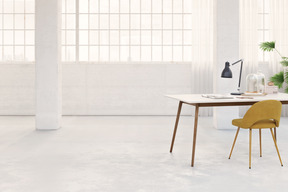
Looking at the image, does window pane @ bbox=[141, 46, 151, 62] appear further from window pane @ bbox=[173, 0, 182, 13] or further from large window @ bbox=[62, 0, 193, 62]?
window pane @ bbox=[173, 0, 182, 13]

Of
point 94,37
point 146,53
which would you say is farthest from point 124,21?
point 146,53

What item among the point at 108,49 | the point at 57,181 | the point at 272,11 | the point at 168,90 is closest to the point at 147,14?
the point at 108,49

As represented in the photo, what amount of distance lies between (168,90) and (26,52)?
12.8 feet

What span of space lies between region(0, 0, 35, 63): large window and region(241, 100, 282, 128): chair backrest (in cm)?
685

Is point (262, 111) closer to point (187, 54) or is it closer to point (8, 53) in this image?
point (187, 54)

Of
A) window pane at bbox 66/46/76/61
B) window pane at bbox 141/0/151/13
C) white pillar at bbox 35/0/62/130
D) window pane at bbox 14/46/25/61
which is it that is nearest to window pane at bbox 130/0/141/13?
window pane at bbox 141/0/151/13

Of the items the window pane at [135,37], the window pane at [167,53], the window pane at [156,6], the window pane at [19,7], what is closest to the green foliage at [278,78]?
the window pane at [167,53]

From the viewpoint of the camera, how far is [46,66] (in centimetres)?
648

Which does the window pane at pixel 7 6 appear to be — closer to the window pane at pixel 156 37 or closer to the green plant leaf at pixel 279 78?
the window pane at pixel 156 37

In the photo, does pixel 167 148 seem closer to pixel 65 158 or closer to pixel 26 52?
pixel 65 158

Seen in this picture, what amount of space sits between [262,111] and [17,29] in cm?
738

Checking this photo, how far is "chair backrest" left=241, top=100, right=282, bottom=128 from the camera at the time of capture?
3613mm

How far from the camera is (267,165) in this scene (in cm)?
370

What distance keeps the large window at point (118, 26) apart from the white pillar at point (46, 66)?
244cm
